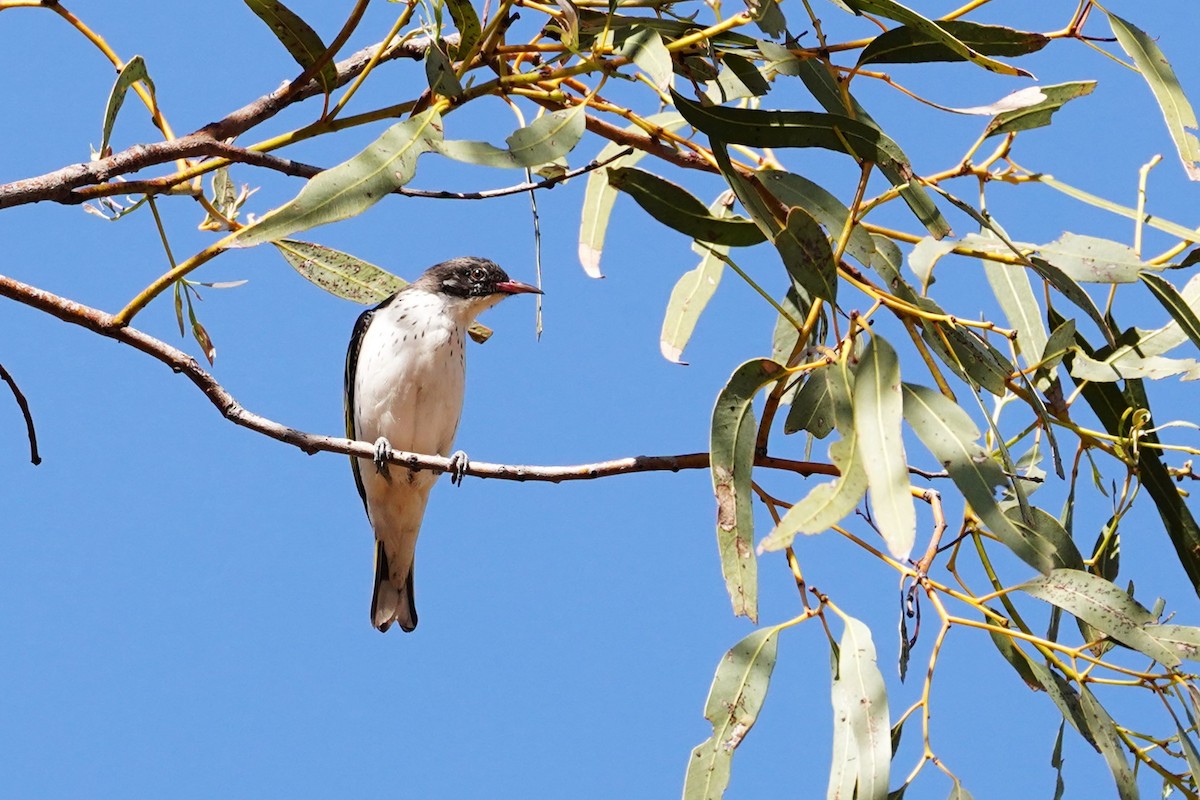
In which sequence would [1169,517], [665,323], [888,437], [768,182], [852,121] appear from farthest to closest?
[665,323]
[1169,517]
[768,182]
[852,121]
[888,437]

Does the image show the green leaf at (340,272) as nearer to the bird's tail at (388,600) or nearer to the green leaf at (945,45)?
the green leaf at (945,45)

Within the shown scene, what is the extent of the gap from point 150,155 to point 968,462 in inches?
66.7

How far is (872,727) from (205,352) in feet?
6.90

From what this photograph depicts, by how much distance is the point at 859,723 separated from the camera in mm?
2539

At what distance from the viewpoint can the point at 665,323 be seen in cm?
342

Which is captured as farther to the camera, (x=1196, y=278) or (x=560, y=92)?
(x=1196, y=278)

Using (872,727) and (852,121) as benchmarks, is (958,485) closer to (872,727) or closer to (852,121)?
(872,727)

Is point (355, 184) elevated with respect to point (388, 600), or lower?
lower

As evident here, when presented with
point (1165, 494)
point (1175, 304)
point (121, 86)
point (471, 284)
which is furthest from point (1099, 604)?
point (471, 284)

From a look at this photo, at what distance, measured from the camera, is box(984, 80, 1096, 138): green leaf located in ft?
8.65

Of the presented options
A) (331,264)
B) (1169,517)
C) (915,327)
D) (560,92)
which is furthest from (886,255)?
(331,264)

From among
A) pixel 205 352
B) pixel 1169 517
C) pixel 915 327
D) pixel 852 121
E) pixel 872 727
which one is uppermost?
pixel 205 352

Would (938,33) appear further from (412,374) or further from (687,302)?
(412,374)

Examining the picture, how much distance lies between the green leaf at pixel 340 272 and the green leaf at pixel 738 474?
4.18 feet
